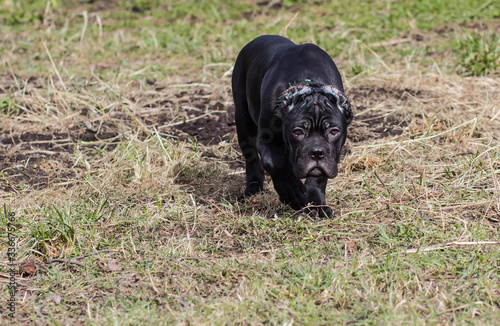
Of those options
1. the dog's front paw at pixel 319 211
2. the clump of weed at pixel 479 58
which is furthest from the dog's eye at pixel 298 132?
the clump of weed at pixel 479 58

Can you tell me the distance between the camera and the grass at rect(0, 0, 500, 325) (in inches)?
146

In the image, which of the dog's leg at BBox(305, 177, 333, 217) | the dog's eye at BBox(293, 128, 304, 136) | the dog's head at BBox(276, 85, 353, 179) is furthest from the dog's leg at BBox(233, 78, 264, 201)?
the dog's eye at BBox(293, 128, 304, 136)

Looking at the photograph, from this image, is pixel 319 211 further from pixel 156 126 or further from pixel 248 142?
pixel 156 126

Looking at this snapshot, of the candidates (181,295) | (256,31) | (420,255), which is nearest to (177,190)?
(181,295)

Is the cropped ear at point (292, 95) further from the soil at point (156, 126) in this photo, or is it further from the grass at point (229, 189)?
the soil at point (156, 126)

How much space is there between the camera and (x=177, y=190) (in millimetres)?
5434

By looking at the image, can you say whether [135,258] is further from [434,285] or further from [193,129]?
[193,129]

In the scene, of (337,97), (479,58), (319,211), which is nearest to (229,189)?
(319,211)

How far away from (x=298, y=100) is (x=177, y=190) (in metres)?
1.57

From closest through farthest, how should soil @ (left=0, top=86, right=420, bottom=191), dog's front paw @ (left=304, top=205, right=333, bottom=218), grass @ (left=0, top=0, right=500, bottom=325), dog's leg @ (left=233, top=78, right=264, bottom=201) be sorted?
grass @ (left=0, top=0, right=500, bottom=325), dog's front paw @ (left=304, top=205, right=333, bottom=218), dog's leg @ (left=233, top=78, right=264, bottom=201), soil @ (left=0, top=86, right=420, bottom=191)

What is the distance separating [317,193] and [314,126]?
0.62 metres

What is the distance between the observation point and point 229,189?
565cm

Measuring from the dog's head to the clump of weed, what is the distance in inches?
159

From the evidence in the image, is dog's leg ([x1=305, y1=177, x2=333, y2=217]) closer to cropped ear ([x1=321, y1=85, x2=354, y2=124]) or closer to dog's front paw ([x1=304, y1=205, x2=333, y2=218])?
dog's front paw ([x1=304, y1=205, x2=333, y2=218])
